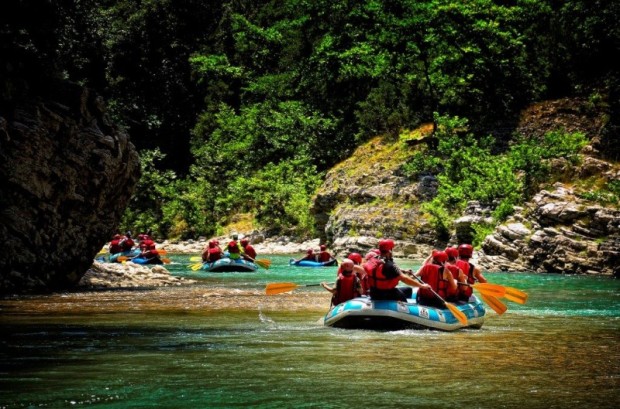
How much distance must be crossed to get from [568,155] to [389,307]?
16945 millimetres

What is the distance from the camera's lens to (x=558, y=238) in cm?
2266

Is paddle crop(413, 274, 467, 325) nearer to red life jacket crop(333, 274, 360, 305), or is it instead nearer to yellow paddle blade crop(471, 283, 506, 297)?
red life jacket crop(333, 274, 360, 305)

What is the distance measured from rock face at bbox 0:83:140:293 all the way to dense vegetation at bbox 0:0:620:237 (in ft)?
2.62

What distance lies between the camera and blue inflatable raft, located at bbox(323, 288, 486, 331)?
11195 mm

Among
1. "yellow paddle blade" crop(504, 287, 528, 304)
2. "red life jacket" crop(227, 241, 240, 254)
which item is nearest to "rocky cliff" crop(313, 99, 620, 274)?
"red life jacket" crop(227, 241, 240, 254)

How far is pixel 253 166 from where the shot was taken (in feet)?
155

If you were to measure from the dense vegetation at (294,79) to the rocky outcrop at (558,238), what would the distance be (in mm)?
1948

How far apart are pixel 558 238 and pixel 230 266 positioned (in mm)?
10072

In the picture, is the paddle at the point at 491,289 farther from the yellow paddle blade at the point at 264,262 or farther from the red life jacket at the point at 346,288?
the yellow paddle blade at the point at 264,262

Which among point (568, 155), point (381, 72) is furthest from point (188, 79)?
point (568, 155)

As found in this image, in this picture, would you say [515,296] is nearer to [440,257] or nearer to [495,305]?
[495,305]

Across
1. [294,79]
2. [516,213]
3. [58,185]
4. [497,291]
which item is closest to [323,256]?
[516,213]

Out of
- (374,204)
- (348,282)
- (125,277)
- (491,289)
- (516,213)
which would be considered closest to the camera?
(348,282)

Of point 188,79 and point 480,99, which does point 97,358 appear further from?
point 188,79
